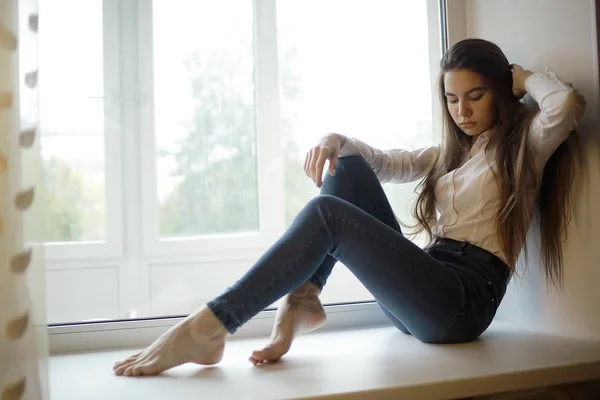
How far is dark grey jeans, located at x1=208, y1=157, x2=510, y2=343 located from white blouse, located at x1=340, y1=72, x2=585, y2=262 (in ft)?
0.20

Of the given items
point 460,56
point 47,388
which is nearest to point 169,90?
point 460,56

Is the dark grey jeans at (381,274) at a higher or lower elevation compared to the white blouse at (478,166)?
lower

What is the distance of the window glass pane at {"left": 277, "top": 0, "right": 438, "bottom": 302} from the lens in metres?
1.93

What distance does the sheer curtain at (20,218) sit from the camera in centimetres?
86

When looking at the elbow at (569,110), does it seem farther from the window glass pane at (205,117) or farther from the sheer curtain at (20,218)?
the window glass pane at (205,117)

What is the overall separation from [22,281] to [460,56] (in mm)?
1031

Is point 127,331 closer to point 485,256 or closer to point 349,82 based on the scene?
point 485,256

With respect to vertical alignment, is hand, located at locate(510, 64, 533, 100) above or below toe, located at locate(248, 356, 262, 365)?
above

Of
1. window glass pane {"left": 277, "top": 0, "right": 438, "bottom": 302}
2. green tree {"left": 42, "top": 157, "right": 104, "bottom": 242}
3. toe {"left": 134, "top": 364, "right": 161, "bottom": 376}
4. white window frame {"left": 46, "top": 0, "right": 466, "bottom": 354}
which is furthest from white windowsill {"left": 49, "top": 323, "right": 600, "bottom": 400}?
window glass pane {"left": 277, "top": 0, "right": 438, "bottom": 302}

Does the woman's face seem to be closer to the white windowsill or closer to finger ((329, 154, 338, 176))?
finger ((329, 154, 338, 176))

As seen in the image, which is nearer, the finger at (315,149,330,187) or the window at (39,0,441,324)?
the finger at (315,149,330,187)

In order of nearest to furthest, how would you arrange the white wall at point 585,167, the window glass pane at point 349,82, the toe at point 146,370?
the toe at point 146,370 < the white wall at point 585,167 < the window glass pane at point 349,82

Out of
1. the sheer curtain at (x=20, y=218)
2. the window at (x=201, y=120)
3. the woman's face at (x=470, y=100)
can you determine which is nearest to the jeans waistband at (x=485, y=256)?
the woman's face at (x=470, y=100)

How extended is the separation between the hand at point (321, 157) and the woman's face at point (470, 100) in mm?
298
